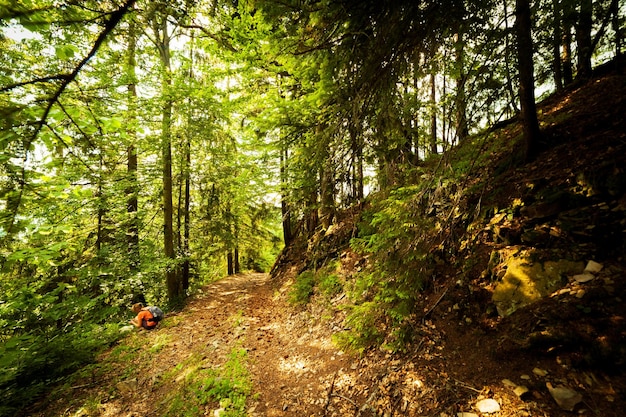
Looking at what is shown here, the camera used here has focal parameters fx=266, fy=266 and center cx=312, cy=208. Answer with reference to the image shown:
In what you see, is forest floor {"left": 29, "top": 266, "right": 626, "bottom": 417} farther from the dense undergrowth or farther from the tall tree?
the tall tree

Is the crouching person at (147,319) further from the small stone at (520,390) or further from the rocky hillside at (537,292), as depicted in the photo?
the small stone at (520,390)

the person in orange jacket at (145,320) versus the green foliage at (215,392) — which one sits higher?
the person in orange jacket at (145,320)

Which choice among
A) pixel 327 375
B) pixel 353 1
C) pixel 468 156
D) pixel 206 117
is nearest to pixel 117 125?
pixel 353 1

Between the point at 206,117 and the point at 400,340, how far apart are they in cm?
962

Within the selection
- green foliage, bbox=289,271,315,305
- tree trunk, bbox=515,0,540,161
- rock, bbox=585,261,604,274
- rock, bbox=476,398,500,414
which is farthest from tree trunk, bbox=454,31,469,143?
green foliage, bbox=289,271,315,305

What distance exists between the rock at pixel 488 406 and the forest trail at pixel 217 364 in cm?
185

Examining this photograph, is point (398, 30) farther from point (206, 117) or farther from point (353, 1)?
point (206, 117)

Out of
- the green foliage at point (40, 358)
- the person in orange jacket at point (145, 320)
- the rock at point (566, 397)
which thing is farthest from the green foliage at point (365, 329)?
the person in orange jacket at point (145, 320)

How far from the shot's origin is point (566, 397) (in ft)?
7.42

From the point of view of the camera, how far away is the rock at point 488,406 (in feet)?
8.35

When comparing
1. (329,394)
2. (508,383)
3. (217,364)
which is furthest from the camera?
(217,364)

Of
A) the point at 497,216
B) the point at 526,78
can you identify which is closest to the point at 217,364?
the point at 497,216

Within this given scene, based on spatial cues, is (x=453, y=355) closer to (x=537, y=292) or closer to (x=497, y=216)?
(x=537, y=292)

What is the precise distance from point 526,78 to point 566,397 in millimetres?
4121
